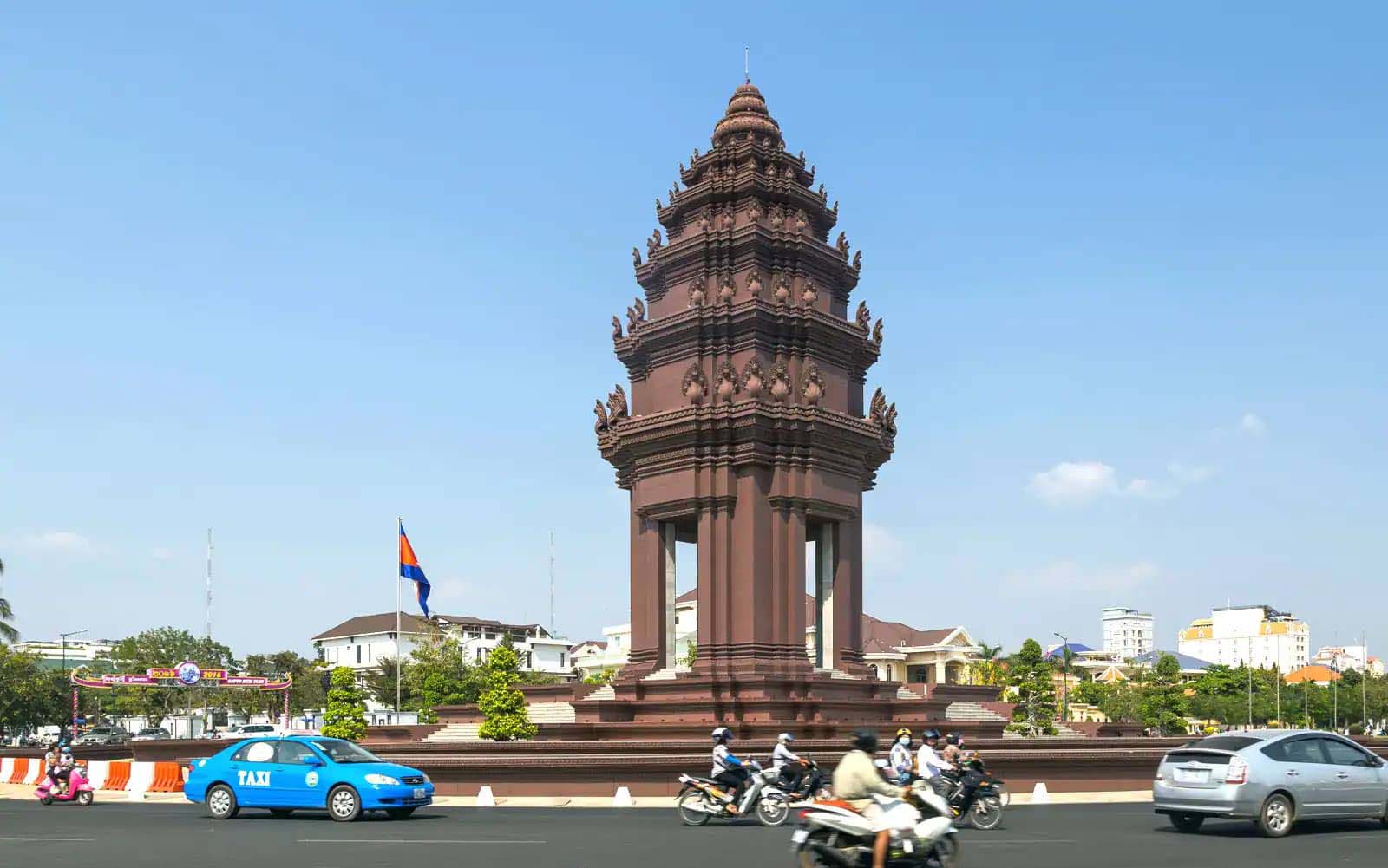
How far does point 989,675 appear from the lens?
107 metres

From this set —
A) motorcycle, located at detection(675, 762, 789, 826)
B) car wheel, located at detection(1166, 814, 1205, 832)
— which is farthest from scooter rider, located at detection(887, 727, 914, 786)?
car wheel, located at detection(1166, 814, 1205, 832)

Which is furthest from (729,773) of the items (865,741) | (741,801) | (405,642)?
(405,642)

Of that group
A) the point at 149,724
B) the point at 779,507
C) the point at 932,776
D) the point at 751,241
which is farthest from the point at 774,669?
the point at 149,724

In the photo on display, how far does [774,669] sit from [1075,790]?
10.6 meters

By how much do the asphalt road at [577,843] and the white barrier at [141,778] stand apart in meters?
9.92

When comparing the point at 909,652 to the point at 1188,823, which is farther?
the point at 909,652

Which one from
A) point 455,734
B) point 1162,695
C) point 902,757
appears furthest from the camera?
point 1162,695

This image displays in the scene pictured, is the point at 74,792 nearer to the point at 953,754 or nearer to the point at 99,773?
the point at 99,773

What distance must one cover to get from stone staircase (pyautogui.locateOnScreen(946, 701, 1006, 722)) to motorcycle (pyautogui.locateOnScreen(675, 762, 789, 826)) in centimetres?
2216

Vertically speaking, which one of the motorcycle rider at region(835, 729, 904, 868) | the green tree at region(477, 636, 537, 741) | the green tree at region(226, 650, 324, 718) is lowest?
the green tree at region(226, 650, 324, 718)

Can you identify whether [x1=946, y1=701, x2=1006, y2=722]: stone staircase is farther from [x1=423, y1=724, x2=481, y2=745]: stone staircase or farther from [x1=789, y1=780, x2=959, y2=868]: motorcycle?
[x1=789, y1=780, x2=959, y2=868]: motorcycle

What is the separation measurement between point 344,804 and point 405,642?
117 m

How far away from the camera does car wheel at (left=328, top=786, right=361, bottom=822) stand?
24.5 meters

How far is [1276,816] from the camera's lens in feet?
68.7
